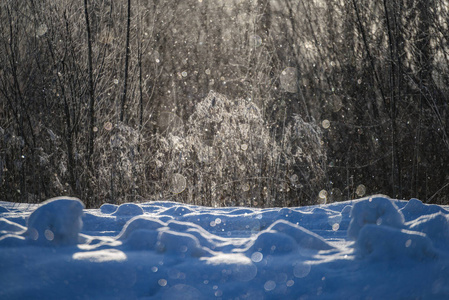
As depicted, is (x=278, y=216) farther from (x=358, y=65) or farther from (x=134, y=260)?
(x=358, y=65)

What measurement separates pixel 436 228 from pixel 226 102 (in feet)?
19.2

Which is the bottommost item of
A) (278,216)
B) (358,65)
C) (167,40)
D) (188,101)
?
(278,216)

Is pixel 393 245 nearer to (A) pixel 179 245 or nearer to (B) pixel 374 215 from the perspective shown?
(B) pixel 374 215

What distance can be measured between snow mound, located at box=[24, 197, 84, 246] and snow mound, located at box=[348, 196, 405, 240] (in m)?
1.27

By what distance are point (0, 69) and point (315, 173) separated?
5.85 meters

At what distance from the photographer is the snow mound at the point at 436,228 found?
1809mm

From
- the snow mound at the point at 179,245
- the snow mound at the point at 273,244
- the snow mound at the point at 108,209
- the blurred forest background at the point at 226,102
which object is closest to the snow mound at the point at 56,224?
the snow mound at the point at 179,245

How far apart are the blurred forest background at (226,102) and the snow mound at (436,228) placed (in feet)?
17.1

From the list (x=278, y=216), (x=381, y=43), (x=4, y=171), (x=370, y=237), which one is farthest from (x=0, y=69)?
(x=370, y=237)

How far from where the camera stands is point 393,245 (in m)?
1.66

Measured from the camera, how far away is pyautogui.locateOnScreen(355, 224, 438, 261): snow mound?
64.5 inches

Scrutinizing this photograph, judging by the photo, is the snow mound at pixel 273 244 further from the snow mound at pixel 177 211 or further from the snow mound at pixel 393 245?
the snow mound at pixel 177 211

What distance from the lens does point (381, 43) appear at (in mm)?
8102

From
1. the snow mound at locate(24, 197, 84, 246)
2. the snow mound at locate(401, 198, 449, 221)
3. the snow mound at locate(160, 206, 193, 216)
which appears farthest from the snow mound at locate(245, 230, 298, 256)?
the snow mound at locate(401, 198, 449, 221)
